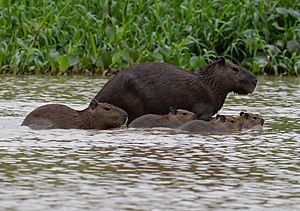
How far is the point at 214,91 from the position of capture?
9266mm

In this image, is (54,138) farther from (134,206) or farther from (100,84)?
(100,84)

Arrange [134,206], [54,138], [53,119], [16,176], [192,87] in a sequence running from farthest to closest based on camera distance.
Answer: [192,87]
[53,119]
[54,138]
[16,176]
[134,206]

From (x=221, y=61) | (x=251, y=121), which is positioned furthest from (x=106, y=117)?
(x=221, y=61)

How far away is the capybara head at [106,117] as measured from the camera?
8.51 metres

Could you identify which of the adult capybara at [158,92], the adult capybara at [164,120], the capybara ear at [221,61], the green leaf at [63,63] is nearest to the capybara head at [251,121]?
the adult capybara at [164,120]

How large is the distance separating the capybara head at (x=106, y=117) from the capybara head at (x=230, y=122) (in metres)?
0.79

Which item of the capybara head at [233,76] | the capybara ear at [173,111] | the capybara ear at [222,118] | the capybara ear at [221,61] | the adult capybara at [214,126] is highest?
the capybara ear at [221,61]

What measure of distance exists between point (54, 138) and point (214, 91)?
A: 2.14m

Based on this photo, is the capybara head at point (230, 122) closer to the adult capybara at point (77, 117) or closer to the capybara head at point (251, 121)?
the capybara head at point (251, 121)

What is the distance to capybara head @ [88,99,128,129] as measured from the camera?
27.9ft

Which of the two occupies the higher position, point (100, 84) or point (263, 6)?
point (263, 6)

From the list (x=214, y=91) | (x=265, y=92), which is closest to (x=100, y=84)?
(x=265, y=92)

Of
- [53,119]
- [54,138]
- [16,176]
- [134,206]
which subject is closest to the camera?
[134,206]

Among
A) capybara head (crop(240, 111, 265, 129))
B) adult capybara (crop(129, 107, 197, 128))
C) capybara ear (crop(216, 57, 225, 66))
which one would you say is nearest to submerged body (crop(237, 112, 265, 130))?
capybara head (crop(240, 111, 265, 129))
